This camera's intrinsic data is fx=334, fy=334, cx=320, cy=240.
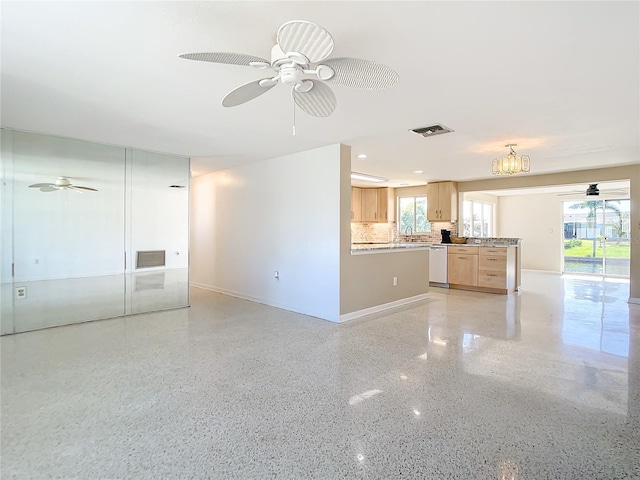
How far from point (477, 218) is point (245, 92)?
924 centimetres

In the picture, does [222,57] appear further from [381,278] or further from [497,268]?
[497,268]

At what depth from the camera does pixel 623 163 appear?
18.1ft

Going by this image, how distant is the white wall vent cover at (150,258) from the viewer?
475 centimetres

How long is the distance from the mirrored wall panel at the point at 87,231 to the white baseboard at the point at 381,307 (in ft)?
8.50

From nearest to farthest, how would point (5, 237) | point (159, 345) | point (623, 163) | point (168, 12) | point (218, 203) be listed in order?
point (168, 12) → point (159, 345) → point (5, 237) → point (623, 163) → point (218, 203)

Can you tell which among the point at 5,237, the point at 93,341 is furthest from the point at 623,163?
the point at 5,237

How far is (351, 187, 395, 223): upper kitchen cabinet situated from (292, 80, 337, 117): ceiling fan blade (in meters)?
6.45

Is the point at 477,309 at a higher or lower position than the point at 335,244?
lower

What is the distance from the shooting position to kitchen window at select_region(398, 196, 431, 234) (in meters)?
8.48

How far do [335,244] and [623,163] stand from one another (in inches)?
202

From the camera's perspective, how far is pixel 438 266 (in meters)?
7.31

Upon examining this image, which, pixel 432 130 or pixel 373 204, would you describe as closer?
pixel 432 130

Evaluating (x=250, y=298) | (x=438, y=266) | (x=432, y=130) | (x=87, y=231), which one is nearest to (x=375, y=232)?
(x=438, y=266)

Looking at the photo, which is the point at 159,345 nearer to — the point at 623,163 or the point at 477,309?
the point at 477,309
